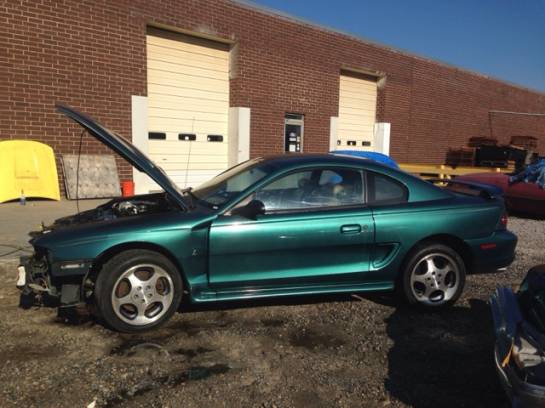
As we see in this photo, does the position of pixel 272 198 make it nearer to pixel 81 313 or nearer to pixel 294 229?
pixel 294 229

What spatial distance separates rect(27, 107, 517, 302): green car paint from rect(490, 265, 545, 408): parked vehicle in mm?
1306

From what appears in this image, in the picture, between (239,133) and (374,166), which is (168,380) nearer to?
(374,166)

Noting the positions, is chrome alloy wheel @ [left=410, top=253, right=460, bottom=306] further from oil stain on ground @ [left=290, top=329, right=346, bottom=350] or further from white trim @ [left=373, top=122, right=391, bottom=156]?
white trim @ [left=373, top=122, right=391, bottom=156]

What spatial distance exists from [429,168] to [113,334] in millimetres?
12145

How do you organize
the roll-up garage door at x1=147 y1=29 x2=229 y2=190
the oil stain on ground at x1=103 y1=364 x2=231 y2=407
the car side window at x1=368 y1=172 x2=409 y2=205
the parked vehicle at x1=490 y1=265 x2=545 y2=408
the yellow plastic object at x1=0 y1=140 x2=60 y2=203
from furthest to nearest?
the roll-up garage door at x1=147 y1=29 x2=229 y2=190 → the yellow plastic object at x1=0 y1=140 x2=60 y2=203 → the car side window at x1=368 y1=172 x2=409 y2=205 → the oil stain on ground at x1=103 y1=364 x2=231 y2=407 → the parked vehicle at x1=490 y1=265 x2=545 y2=408

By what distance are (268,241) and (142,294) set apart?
1.09 m

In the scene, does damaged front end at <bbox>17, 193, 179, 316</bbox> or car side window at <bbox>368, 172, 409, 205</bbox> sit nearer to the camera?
damaged front end at <bbox>17, 193, 179, 316</bbox>

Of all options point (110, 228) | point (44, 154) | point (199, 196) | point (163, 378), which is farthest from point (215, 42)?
point (163, 378)

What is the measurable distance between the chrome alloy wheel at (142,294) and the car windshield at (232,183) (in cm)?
76

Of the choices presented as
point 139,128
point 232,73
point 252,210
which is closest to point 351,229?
point 252,210

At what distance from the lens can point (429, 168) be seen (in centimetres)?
1426

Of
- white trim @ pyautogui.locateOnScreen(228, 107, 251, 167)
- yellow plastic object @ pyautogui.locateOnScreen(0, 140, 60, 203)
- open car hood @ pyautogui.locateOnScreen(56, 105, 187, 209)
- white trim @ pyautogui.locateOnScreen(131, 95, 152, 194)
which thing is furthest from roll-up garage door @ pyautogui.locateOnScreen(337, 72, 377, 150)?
open car hood @ pyautogui.locateOnScreen(56, 105, 187, 209)

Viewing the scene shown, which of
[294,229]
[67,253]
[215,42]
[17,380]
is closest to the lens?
[17,380]

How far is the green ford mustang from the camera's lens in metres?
3.80
